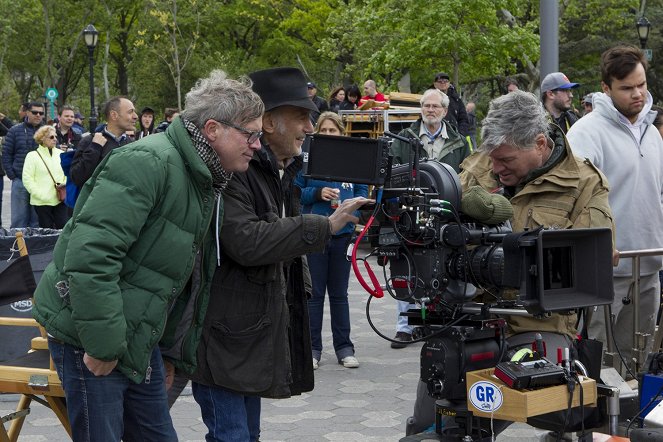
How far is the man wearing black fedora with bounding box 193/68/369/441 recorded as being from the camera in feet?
12.3

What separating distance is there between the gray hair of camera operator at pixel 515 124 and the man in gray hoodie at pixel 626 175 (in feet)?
4.03

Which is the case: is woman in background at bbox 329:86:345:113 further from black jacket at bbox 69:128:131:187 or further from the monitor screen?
the monitor screen

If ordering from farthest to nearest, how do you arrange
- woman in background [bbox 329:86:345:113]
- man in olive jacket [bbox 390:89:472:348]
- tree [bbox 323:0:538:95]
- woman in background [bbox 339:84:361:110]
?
tree [bbox 323:0:538:95], woman in background [bbox 329:86:345:113], woman in background [bbox 339:84:361:110], man in olive jacket [bbox 390:89:472:348]

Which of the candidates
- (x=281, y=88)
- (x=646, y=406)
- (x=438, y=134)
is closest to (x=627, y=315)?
(x=646, y=406)

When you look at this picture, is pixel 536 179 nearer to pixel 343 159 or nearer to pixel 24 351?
pixel 343 159

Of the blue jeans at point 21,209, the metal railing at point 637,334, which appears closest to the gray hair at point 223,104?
the metal railing at point 637,334

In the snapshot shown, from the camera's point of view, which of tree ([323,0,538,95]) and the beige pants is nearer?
the beige pants

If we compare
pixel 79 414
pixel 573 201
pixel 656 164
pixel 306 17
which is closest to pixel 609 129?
pixel 656 164

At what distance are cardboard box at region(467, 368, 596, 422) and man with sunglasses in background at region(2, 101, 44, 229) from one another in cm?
1113

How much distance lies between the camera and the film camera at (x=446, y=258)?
3.58 metres

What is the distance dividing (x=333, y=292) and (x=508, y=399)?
162 inches

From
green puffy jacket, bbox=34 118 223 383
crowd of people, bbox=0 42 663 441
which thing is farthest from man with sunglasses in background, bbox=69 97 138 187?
green puffy jacket, bbox=34 118 223 383

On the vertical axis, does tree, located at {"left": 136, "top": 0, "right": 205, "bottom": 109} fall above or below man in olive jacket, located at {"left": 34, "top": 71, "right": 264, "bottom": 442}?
above

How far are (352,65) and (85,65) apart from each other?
24645 mm
